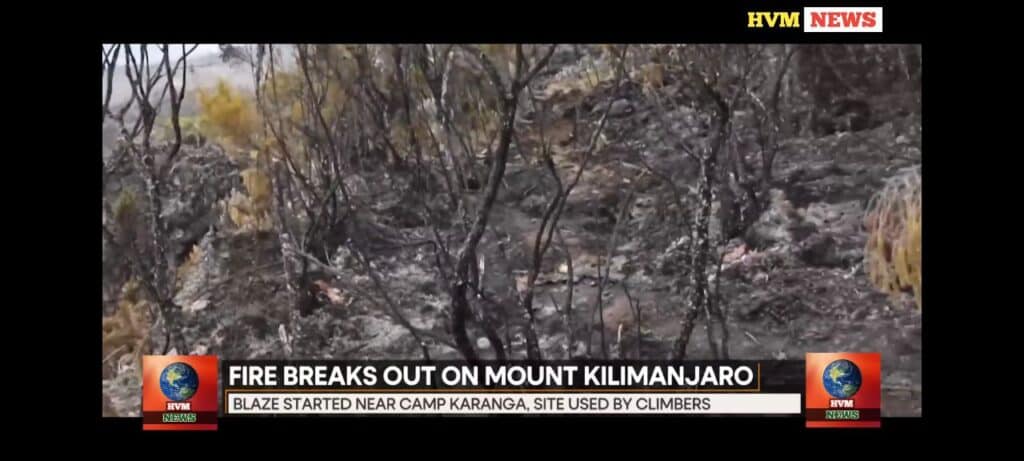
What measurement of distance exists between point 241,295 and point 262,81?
29.6 inches

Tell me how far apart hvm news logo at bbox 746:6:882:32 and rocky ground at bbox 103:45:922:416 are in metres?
0.35

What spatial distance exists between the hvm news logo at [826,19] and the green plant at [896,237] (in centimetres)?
54

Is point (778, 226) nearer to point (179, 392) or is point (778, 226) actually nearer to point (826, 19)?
point (826, 19)

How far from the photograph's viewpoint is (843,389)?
4250 mm

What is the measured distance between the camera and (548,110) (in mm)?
4223

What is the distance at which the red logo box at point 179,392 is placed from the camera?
427cm

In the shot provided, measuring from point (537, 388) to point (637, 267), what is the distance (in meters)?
0.55

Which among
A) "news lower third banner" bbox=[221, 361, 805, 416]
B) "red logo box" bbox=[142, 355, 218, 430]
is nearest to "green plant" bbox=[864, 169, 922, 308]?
"news lower third banner" bbox=[221, 361, 805, 416]

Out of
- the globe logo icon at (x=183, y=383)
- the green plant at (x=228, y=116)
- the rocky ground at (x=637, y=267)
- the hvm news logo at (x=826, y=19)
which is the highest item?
the hvm news logo at (x=826, y=19)

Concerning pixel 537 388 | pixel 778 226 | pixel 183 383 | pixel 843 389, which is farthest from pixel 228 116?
pixel 843 389

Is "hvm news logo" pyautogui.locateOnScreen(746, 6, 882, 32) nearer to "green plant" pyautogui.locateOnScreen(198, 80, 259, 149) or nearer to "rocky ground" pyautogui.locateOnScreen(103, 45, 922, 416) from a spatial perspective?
"rocky ground" pyautogui.locateOnScreen(103, 45, 922, 416)
